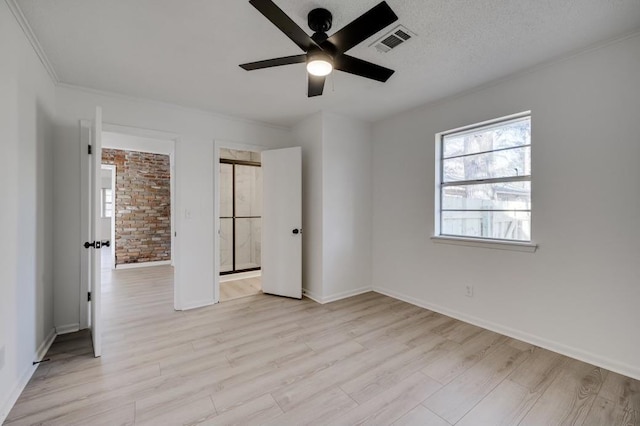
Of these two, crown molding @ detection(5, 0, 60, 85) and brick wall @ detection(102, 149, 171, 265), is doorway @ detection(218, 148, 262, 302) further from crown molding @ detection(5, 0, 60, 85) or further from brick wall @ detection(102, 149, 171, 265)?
crown molding @ detection(5, 0, 60, 85)

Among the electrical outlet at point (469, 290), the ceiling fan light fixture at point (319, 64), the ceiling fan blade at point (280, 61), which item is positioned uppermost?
the ceiling fan blade at point (280, 61)

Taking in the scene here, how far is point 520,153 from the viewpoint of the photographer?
2635mm

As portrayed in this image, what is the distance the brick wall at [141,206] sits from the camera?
222 inches

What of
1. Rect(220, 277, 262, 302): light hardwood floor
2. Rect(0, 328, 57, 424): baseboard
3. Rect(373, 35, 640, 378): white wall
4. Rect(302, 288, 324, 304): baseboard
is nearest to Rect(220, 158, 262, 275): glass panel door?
Rect(220, 277, 262, 302): light hardwood floor

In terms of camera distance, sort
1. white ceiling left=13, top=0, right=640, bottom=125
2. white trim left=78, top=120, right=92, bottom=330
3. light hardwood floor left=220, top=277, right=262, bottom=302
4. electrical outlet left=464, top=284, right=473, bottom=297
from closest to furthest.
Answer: white ceiling left=13, top=0, right=640, bottom=125 → white trim left=78, top=120, right=92, bottom=330 → electrical outlet left=464, top=284, right=473, bottom=297 → light hardwood floor left=220, top=277, right=262, bottom=302

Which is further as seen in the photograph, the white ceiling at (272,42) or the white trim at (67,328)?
the white trim at (67,328)

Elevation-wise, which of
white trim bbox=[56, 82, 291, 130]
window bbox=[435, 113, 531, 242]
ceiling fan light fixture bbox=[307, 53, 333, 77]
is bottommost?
window bbox=[435, 113, 531, 242]

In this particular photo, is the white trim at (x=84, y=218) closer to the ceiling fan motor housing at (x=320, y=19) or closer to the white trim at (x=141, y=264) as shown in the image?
the ceiling fan motor housing at (x=320, y=19)

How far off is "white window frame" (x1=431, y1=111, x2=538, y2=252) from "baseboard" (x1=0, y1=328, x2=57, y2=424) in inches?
145

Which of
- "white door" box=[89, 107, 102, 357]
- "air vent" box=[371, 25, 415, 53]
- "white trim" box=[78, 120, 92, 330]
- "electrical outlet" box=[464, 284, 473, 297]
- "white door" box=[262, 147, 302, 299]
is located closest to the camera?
"air vent" box=[371, 25, 415, 53]

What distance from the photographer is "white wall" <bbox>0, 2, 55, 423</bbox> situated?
5.32ft

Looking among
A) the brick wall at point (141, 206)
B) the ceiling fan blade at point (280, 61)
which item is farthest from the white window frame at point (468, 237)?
the brick wall at point (141, 206)

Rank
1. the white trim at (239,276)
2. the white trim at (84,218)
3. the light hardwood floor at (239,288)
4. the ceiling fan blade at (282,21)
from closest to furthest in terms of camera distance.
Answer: the ceiling fan blade at (282,21)
the white trim at (84,218)
the light hardwood floor at (239,288)
the white trim at (239,276)

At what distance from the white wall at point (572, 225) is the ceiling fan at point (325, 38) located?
160 cm
